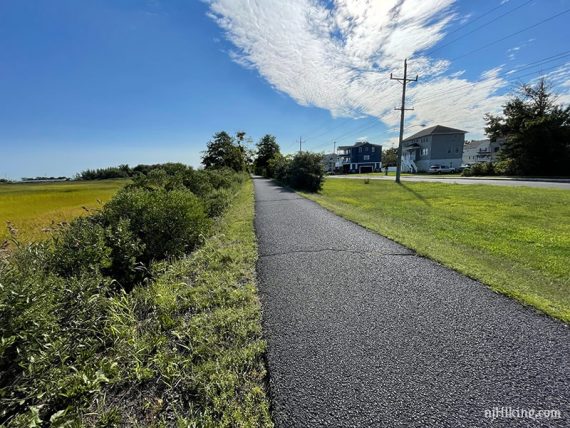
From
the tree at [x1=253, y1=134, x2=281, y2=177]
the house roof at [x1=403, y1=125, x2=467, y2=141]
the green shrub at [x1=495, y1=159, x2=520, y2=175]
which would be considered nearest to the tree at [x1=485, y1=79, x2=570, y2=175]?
the green shrub at [x1=495, y1=159, x2=520, y2=175]

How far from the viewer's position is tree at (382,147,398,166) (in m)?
87.2

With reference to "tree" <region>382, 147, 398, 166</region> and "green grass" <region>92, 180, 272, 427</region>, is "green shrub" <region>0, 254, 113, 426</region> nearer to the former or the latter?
"green grass" <region>92, 180, 272, 427</region>

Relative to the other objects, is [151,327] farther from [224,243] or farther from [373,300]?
[224,243]

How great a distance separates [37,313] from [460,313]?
13.6 ft

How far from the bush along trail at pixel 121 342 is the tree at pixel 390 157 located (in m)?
91.7

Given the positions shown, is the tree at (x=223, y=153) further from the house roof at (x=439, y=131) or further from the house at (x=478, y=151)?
the house at (x=478, y=151)

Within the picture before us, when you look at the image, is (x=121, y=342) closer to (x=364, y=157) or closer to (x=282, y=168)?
(x=282, y=168)

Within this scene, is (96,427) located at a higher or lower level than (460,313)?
higher

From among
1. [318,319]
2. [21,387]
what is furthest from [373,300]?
[21,387]

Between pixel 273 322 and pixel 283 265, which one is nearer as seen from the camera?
pixel 273 322

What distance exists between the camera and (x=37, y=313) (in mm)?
1898

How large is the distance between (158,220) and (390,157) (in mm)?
97390

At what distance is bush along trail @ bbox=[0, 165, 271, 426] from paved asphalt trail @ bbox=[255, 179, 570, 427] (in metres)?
0.35

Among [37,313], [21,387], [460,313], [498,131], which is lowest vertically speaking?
[460,313]
